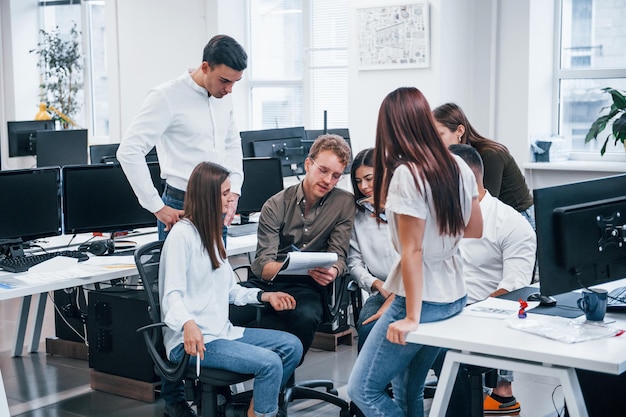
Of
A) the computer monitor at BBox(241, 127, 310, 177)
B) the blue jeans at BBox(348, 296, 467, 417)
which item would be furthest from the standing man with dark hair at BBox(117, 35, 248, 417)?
the computer monitor at BBox(241, 127, 310, 177)

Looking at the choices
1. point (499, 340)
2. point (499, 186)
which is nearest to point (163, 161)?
point (499, 186)

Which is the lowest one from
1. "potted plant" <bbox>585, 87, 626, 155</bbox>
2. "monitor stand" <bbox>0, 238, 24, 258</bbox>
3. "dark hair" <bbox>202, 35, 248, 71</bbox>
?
"monitor stand" <bbox>0, 238, 24, 258</bbox>

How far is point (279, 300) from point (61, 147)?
394 cm

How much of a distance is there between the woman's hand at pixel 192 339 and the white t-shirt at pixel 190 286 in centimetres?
3

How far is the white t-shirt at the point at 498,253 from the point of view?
3059 mm

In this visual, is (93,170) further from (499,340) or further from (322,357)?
(499,340)

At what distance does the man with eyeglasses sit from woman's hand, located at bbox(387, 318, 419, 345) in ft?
3.38

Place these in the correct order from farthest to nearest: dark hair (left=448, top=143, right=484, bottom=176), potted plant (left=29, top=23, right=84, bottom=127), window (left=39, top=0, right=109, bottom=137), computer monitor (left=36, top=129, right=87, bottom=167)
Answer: window (left=39, top=0, right=109, bottom=137) < potted plant (left=29, top=23, right=84, bottom=127) < computer monitor (left=36, top=129, right=87, bottom=167) < dark hair (left=448, top=143, right=484, bottom=176)

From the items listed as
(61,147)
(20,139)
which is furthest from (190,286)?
(20,139)

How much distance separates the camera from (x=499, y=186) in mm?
3805

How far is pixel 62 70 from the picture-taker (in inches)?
379

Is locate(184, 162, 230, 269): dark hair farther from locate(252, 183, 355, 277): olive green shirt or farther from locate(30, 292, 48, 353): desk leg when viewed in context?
locate(30, 292, 48, 353): desk leg

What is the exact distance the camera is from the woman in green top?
3.69m

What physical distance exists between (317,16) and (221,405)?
5.02 metres
